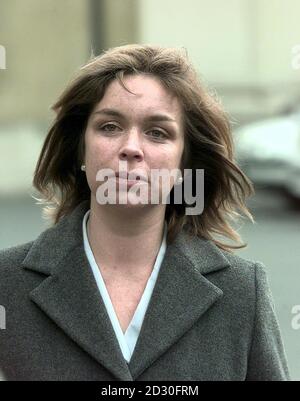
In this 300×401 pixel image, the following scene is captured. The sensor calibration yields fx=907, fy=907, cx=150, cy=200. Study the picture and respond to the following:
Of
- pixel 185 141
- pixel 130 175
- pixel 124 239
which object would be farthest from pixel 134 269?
pixel 185 141

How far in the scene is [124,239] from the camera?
245 centimetres

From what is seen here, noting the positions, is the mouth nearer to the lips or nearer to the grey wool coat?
the lips

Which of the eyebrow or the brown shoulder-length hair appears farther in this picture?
the brown shoulder-length hair

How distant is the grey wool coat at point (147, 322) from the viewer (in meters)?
2.28

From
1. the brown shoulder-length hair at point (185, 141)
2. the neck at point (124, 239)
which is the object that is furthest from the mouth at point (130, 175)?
the brown shoulder-length hair at point (185, 141)

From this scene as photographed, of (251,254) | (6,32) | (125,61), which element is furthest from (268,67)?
(125,61)

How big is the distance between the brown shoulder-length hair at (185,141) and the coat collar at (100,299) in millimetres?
113

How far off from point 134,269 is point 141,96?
47 cm

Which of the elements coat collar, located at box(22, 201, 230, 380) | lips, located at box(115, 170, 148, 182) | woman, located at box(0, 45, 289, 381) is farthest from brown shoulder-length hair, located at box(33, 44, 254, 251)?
lips, located at box(115, 170, 148, 182)

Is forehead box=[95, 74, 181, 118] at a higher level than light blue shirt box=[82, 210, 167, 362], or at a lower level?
higher

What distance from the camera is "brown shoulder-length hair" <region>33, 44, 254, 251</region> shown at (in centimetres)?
247

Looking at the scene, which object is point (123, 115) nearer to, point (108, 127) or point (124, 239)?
point (108, 127)

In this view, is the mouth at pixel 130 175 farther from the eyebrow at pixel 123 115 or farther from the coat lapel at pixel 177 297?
the coat lapel at pixel 177 297
